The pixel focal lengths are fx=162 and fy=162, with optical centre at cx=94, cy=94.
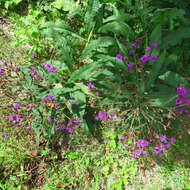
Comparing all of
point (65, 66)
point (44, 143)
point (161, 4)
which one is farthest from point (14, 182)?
point (161, 4)

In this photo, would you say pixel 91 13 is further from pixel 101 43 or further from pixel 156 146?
pixel 156 146

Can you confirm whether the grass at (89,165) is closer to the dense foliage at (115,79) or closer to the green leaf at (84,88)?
the dense foliage at (115,79)

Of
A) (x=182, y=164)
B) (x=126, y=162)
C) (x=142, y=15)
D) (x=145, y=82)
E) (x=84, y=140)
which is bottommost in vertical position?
(x=182, y=164)

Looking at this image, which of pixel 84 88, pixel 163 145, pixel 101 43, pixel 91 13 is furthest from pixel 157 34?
pixel 163 145

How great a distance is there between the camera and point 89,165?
2.39 metres

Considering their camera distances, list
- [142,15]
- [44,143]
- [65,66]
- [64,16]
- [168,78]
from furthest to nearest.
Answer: [64,16], [44,143], [65,66], [142,15], [168,78]

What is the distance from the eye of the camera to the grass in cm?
228

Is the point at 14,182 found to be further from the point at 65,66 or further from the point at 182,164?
the point at 182,164

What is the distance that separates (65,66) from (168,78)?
1332mm

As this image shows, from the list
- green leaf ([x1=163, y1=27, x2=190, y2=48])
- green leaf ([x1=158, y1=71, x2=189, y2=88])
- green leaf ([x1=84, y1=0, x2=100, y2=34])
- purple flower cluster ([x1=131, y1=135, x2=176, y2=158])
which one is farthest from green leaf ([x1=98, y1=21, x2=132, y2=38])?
purple flower cluster ([x1=131, y1=135, x2=176, y2=158])

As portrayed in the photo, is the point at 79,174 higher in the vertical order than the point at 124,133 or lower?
lower

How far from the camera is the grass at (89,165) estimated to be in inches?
89.8

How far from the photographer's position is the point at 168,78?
182cm

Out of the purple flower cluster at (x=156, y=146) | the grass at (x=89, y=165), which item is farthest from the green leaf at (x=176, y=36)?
the grass at (x=89, y=165)
